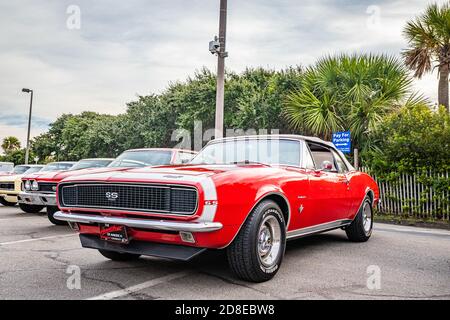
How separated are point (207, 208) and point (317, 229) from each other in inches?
87.9

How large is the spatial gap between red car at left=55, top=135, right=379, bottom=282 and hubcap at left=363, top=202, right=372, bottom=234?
6.06 feet

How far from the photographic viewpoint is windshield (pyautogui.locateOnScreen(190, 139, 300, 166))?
17.3ft

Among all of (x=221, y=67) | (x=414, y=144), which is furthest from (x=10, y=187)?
(x=414, y=144)

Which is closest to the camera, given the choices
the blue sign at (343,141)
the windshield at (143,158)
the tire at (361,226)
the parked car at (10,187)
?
the tire at (361,226)

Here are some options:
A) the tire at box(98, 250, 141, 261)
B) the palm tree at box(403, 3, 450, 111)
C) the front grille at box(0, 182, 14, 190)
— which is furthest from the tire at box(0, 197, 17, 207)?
the palm tree at box(403, 3, 450, 111)

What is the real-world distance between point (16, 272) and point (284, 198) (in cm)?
295

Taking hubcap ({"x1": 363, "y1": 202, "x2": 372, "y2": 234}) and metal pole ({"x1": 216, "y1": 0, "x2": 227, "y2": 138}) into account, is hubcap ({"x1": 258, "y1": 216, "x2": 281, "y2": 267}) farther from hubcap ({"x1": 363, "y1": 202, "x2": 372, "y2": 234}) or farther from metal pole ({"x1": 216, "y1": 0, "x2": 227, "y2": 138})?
metal pole ({"x1": 216, "y1": 0, "x2": 227, "y2": 138})

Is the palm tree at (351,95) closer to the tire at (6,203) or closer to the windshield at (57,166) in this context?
the windshield at (57,166)

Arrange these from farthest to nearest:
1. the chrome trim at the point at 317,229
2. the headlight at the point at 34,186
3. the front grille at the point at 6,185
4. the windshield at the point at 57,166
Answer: the windshield at the point at 57,166, the front grille at the point at 6,185, the headlight at the point at 34,186, the chrome trim at the point at 317,229

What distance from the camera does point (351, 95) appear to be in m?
14.8

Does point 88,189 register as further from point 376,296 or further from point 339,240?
point 339,240

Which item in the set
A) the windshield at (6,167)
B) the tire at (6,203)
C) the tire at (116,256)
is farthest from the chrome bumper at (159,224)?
the windshield at (6,167)

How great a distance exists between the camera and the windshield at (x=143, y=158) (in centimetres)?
810

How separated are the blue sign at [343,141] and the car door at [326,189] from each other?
23.5 feet
